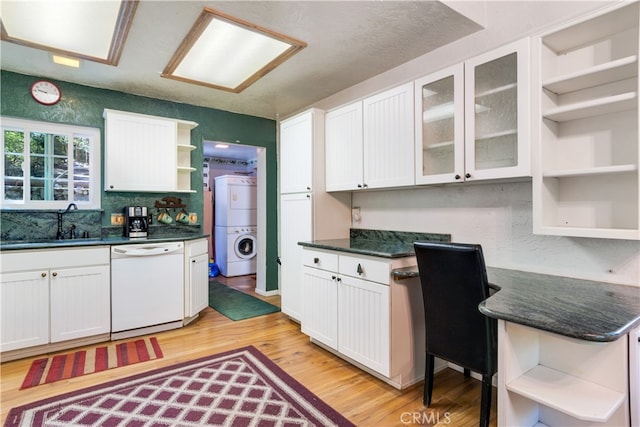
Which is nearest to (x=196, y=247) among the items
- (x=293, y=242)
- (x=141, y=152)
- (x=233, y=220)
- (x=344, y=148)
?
(x=293, y=242)

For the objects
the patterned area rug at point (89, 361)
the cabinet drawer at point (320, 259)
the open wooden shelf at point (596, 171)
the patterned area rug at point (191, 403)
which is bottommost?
the patterned area rug at point (89, 361)

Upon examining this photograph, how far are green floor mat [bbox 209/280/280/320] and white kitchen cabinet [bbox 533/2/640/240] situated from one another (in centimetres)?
295

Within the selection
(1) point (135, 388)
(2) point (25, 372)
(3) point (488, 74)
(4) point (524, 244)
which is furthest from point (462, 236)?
(2) point (25, 372)

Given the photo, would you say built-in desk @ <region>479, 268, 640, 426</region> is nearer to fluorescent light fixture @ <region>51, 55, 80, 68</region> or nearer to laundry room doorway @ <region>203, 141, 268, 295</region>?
fluorescent light fixture @ <region>51, 55, 80, 68</region>

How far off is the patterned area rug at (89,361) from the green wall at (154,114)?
1300 mm

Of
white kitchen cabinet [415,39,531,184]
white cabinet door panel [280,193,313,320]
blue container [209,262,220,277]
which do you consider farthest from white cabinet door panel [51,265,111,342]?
blue container [209,262,220,277]

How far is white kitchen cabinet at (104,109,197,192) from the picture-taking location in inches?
128

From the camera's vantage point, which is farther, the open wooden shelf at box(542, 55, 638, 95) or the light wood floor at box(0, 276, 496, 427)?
the light wood floor at box(0, 276, 496, 427)

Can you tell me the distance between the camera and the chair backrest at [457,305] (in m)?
1.64

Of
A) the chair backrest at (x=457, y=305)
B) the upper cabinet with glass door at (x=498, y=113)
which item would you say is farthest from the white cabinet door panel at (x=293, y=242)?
the upper cabinet with glass door at (x=498, y=113)

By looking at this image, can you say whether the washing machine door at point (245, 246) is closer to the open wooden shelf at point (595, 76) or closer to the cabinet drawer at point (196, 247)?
the cabinet drawer at point (196, 247)

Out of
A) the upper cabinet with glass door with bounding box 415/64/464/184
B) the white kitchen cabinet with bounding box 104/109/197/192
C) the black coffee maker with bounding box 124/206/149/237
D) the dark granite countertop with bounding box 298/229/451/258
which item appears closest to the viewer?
the upper cabinet with glass door with bounding box 415/64/464/184

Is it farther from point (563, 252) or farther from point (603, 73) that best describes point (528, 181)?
point (603, 73)

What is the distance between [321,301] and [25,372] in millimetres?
2229
